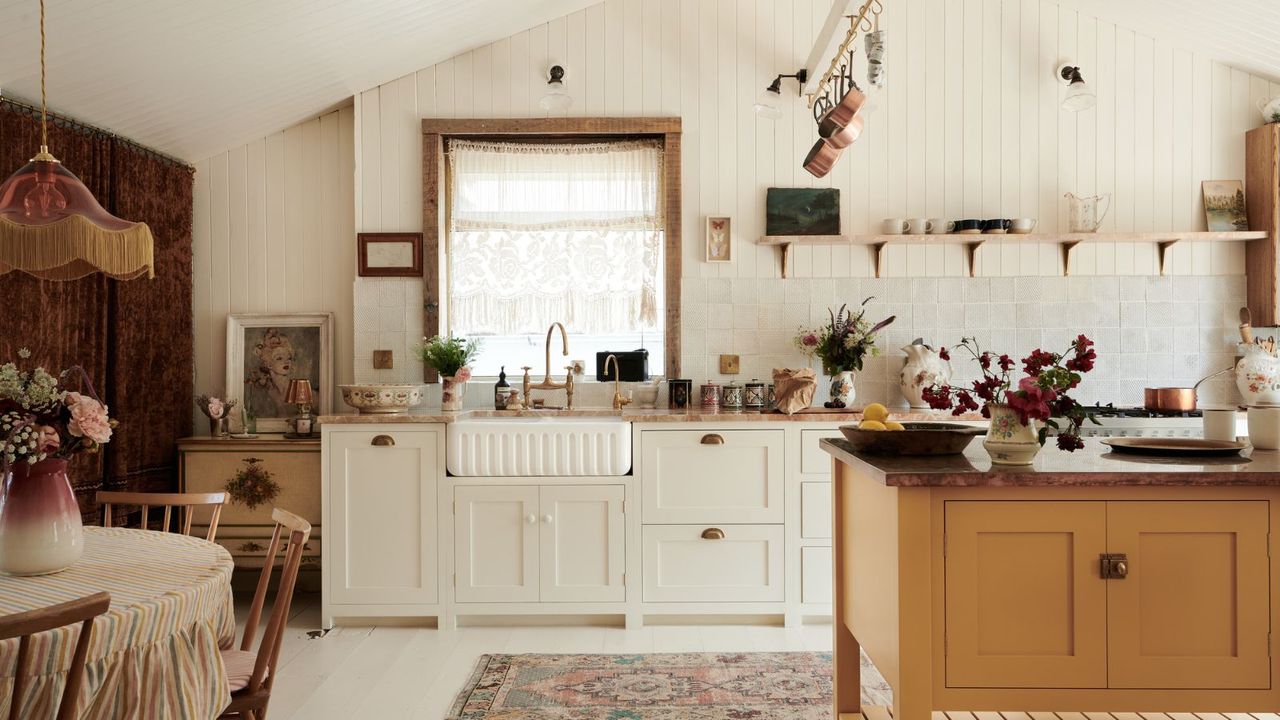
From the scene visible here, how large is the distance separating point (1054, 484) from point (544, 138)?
3.46 m

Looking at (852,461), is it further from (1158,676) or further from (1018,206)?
(1018,206)

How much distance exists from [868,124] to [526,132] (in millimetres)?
1895

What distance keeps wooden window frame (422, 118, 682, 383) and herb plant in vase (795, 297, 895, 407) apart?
79cm

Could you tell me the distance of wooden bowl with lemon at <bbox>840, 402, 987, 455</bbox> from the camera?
2498mm

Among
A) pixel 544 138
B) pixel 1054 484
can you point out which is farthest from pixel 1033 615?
pixel 544 138

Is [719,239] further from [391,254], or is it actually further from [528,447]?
[391,254]

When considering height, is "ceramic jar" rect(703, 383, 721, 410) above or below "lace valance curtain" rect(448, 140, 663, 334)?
below

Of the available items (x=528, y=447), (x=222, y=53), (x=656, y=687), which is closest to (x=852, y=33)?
(x=528, y=447)

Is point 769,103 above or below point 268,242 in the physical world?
above

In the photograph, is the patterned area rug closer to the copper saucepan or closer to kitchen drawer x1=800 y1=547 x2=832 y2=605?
kitchen drawer x1=800 y1=547 x2=832 y2=605

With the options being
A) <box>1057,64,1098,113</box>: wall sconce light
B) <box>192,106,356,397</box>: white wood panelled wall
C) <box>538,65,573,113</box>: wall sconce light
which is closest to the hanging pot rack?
<box>1057,64,1098,113</box>: wall sconce light

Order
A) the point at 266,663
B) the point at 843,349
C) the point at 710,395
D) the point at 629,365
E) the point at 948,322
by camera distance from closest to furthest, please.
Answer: the point at 266,663, the point at 710,395, the point at 843,349, the point at 629,365, the point at 948,322

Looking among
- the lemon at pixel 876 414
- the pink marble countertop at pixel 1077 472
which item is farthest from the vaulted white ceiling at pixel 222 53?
the pink marble countertop at pixel 1077 472

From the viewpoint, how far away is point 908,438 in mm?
2498
